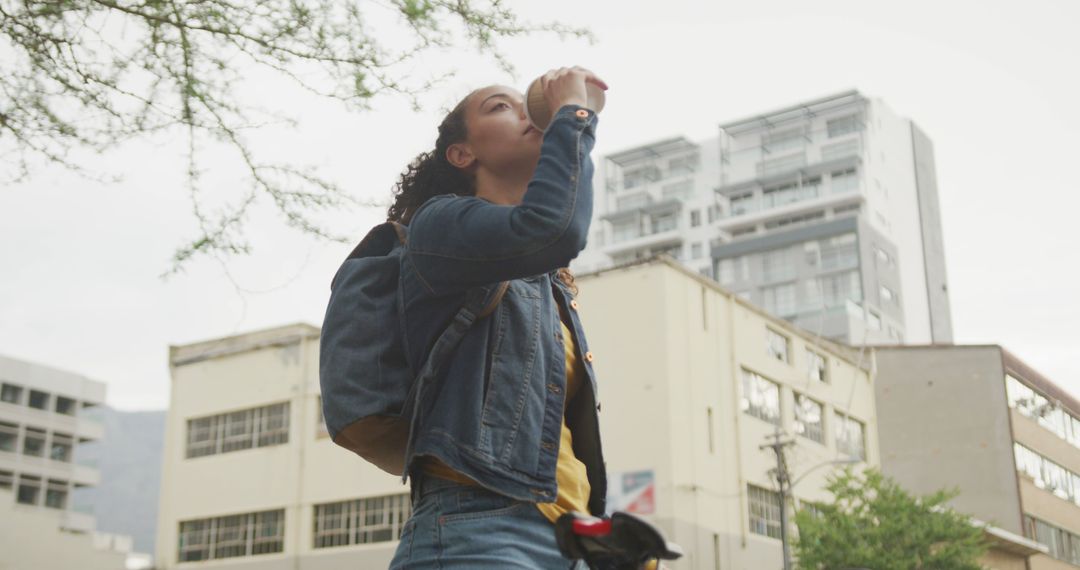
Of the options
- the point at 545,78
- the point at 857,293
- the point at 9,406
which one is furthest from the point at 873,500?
the point at 9,406

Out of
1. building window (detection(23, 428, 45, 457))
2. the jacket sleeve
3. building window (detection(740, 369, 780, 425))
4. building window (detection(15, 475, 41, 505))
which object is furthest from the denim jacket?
building window (detection(23, 428, 45, 457))

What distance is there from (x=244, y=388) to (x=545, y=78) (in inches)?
1564

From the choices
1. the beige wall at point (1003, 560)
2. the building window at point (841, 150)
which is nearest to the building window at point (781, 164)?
the building window at point (841, 150)

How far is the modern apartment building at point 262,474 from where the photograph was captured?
3688 centimetres

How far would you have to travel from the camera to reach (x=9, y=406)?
241 feet

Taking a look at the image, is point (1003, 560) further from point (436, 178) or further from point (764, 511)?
point (436, 178)

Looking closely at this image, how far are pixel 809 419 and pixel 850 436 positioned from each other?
11.8 feet

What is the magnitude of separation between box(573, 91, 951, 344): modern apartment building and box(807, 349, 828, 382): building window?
28334mm

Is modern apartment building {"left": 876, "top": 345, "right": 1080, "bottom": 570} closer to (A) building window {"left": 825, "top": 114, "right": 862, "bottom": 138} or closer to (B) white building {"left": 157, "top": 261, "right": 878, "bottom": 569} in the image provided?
(B) white building {"left": 157, "top": 261, "right": 878, "bottom": 569}

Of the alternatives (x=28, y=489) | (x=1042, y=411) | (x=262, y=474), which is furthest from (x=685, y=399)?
(x=28, y=489)

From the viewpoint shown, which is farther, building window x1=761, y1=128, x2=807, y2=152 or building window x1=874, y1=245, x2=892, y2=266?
building window x1=761, y1=128, x2=807, y2=152

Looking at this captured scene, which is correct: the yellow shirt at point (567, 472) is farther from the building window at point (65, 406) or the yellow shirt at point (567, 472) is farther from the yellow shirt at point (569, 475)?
the building window at point (65, 406)

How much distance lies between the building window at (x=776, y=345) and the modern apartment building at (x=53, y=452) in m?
42.6

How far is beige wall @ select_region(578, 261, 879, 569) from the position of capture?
3152 cm
